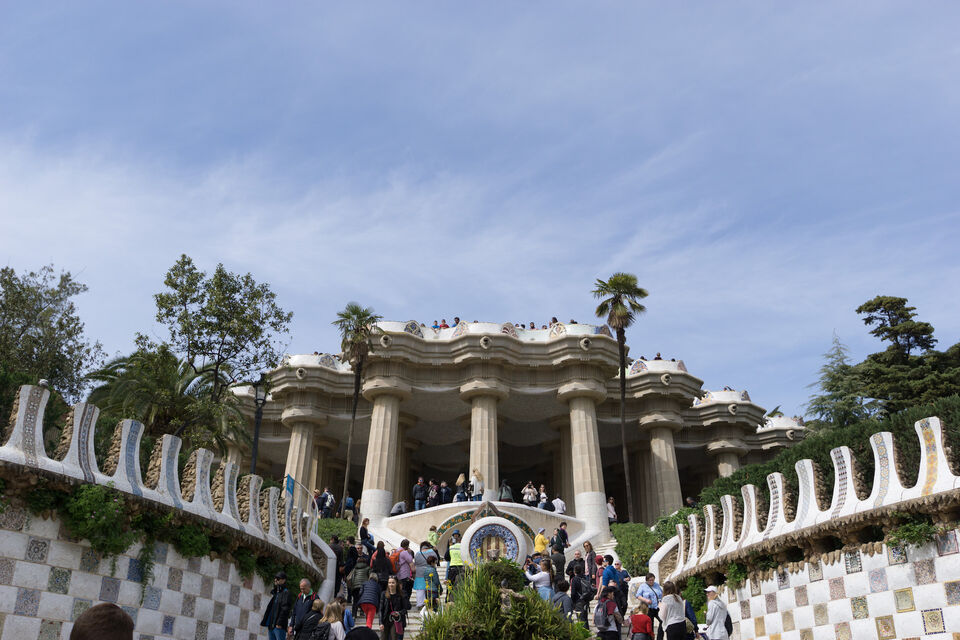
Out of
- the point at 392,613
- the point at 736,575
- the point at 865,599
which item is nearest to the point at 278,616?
the point at 392,613

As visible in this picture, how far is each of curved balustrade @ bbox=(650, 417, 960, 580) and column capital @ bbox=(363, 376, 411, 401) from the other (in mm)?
17662

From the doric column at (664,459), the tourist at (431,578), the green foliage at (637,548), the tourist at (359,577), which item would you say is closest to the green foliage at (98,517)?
the tourist at (359,577)

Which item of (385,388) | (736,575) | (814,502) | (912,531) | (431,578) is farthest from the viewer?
(385,388)

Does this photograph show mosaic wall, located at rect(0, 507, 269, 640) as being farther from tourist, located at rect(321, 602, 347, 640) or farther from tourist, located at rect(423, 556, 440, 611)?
tourist, located at rect(423, 556, 440, 611)

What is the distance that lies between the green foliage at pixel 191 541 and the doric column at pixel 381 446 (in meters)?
18.7

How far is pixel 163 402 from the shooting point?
73.0 feet

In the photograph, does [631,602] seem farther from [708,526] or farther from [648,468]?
[648,468]

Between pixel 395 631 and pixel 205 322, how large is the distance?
11.9m

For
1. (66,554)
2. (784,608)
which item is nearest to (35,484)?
(66,554)

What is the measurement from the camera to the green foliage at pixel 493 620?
892 centimetres

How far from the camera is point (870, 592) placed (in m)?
11.7

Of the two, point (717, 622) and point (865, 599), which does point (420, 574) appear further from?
point (865, 599)

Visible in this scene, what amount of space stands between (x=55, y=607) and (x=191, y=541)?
8.21ft

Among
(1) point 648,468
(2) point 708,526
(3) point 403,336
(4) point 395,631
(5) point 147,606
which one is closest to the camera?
(5) point 147,606
